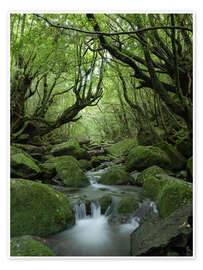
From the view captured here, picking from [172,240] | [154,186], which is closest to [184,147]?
[154,186]

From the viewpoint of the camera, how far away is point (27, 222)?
8.95ft

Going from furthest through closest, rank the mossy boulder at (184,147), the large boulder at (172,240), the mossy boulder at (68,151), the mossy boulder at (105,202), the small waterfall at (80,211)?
the mossy boulder at (68,151)
the mossy boulder at (184,147)
the mossy boulder at (105,202)
the small waterfall at (80,211)
the large boulder at (172,240)

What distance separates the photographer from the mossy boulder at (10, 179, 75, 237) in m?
2.71

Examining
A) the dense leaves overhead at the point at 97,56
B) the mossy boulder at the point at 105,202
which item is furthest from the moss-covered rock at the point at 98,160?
the mossy boulder at the point at 105,202

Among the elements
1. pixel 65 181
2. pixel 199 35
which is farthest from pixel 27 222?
pixel 199 35

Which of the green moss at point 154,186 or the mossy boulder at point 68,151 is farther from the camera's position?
the mossy boulder at point 68,151

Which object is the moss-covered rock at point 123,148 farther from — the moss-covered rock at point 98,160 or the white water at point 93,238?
the white water at point 93,238

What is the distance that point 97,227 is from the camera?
350 cm

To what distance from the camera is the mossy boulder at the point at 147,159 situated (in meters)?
6.48

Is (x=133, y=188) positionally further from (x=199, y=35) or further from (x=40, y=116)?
(x=40, y=116)

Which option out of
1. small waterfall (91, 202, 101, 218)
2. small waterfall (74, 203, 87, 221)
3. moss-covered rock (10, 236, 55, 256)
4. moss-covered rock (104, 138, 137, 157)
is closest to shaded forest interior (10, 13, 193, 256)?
moss-covered rock (104, 138, 137, 157)

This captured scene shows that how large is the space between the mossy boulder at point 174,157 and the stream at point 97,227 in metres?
2.06

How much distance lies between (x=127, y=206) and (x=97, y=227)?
0.85 metres
